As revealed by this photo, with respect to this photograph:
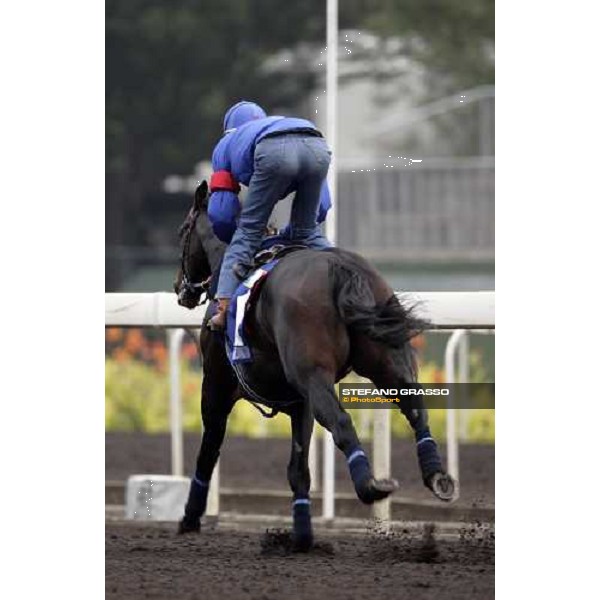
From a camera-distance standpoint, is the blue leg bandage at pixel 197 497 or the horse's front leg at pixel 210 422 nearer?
the horse's front leg at pixel 210 422

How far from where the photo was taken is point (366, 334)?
6.49 m

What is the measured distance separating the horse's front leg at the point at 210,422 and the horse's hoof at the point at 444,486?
139 centimetres

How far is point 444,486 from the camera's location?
6.34 meters

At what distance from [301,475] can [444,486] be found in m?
1.02

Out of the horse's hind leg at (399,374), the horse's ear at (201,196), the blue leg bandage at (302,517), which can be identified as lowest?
the blue leg bandage at (302,517)

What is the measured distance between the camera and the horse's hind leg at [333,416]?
6316 millimetres

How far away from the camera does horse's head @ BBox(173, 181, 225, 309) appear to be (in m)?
7.57

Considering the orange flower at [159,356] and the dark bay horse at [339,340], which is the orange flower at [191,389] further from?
Answer: the dark bay horse at [339,340]

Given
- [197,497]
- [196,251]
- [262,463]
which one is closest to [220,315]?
[196,251]

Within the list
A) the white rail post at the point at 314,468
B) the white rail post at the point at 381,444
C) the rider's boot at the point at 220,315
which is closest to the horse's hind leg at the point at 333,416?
the rider's boot at the point at 220,315

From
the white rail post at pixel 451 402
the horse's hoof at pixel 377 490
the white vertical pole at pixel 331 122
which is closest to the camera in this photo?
the horse's hoof at pixel 377 490
